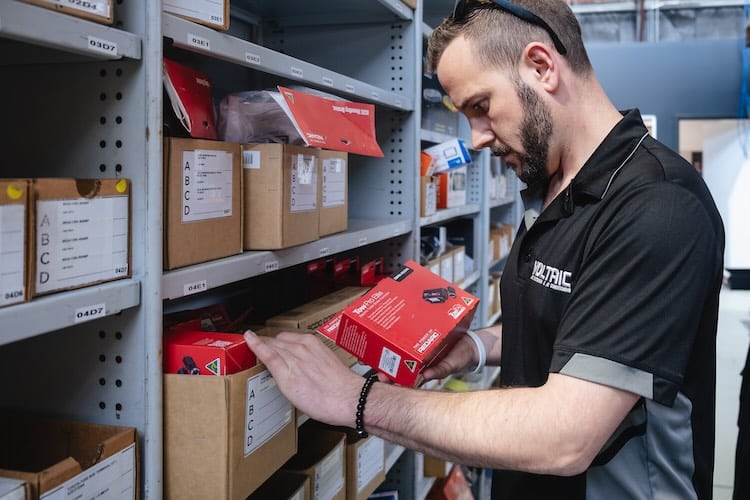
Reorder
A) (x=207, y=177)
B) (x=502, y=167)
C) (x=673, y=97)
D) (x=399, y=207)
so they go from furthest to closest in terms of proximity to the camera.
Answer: (x=673, y=97) → (x=502, y=167) → (x=399, y=207) → (x=207, y=177)

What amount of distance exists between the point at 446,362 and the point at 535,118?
0.70 m

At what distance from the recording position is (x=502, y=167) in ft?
14.2

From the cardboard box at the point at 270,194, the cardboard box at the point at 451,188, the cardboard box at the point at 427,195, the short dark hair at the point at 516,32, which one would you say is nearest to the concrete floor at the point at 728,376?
the cardboard box at the point at 451,188

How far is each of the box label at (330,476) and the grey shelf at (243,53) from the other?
0.95m

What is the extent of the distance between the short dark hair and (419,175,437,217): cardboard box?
103 centimetres

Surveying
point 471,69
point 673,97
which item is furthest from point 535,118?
point 673,97

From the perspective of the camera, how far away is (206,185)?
132 centimetres

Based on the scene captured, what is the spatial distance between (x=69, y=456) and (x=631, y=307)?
A: 988 millimetres

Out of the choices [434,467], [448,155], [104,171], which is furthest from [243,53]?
[434,467]

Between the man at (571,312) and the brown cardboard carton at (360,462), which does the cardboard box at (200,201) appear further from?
the brown cardboard carton at (360,462)

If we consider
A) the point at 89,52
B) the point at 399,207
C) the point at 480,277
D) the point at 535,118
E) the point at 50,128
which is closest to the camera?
the point at 89,52

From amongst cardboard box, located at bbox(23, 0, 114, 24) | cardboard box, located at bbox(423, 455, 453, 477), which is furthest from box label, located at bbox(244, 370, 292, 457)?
cardboard box, located at bbox(423, 455, 453, 477)

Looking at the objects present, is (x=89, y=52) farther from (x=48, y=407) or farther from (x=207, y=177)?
(x=48, y=407)

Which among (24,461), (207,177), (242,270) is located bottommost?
(24,461)
